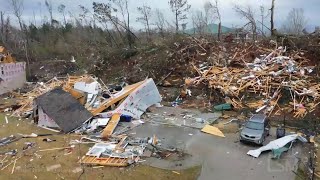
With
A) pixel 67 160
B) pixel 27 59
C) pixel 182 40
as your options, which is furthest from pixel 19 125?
pixel 27 59

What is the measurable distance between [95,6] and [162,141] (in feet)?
84.7

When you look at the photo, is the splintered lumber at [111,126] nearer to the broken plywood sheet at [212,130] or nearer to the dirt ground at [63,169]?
the dirt ground at [63,169]

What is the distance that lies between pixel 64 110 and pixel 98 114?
181 cm

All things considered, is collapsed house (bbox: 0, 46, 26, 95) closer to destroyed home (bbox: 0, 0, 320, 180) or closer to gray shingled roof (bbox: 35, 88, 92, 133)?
destroyed home (bbox: 0, 0, 320, 180)

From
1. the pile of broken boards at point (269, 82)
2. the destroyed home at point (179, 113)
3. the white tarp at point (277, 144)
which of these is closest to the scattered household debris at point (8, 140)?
the destroyed home at point (179, 113)

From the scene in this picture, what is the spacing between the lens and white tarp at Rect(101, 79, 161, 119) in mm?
17859

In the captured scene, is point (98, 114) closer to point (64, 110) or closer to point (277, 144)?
point (64, 110)

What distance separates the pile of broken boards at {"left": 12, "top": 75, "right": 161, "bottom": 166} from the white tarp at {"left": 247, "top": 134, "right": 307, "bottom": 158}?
4296mm

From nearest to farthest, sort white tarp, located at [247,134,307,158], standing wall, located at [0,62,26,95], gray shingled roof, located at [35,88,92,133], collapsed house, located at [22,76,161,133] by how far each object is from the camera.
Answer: white tarp, located at [247,134,307,158], gray shingled roof, located at [35,88,92,133], collapsed house, located at [22,76,161,133], standing wall, located at [0,62,26,95]

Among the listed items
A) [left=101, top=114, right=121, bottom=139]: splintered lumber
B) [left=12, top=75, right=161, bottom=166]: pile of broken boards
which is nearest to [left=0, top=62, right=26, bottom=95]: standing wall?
[left=12, top=75, right=161, bottom=166]: pile of broken boards

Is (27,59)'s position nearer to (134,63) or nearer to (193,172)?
(134,63)

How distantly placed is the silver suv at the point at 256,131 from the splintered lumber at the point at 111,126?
6140 mm

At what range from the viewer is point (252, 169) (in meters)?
11.7

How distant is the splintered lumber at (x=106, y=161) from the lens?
12141 millimetres
